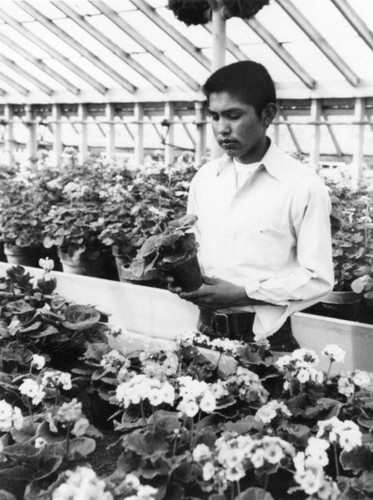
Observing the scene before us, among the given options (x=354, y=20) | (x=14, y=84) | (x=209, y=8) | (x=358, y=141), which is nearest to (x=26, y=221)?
(x=209, y=8)

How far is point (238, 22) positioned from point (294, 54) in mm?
741

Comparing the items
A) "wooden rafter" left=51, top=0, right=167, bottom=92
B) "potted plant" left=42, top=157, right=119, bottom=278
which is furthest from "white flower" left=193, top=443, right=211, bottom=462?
"wooden rafter" left=51, top=0, right=167, bottom=92

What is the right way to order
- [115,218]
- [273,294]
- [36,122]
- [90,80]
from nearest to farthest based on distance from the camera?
[273,294] → [115,218] → [90,80] → [36,122]

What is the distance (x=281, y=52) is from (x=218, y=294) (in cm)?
623

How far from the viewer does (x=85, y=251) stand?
3.90 metres

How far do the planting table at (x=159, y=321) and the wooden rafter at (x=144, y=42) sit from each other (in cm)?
535

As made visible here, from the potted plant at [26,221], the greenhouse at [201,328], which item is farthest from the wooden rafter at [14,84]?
the potted plant at [26,221]

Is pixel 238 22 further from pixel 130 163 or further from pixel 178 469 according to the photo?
pixel 178 469

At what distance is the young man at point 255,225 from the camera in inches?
69.1

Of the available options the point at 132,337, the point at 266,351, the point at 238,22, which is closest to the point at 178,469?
the point at 266,351

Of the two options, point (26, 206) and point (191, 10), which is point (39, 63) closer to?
point (191, 10)

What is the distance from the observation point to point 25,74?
11.3 metres

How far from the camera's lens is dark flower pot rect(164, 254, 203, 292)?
5.96ft

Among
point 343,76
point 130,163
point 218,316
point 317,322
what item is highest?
point 343,76
